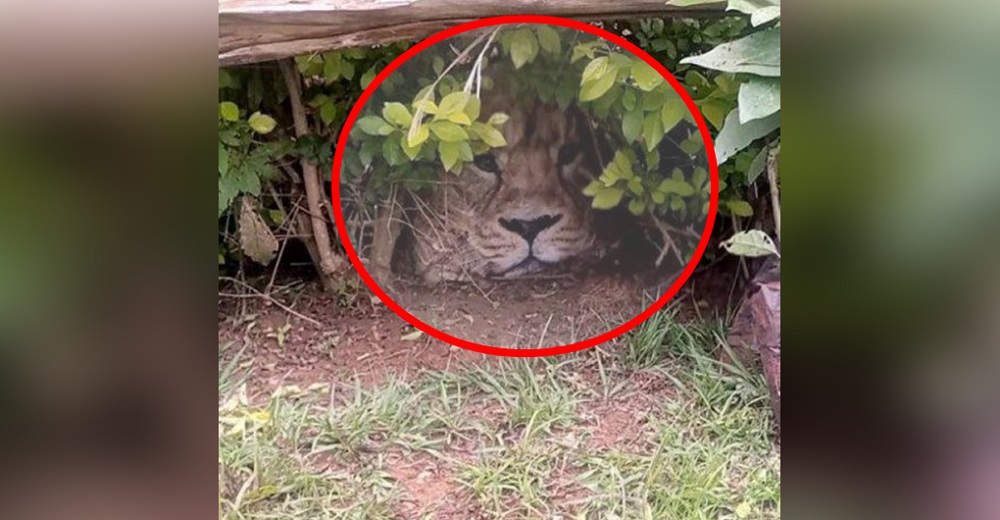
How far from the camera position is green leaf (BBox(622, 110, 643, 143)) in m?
0.78

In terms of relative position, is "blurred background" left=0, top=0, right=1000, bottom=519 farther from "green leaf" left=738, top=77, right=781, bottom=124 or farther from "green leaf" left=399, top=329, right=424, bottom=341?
"green leaf" left=399, top=329, right=424, bottom=341

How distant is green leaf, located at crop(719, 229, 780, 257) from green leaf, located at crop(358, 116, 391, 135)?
0.35 m

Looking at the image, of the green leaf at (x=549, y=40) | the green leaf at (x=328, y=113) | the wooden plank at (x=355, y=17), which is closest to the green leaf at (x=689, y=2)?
the wooden plank at (x=355, y=17)

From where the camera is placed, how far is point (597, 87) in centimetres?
78

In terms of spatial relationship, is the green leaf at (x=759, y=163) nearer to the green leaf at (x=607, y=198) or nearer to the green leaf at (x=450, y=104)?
the green leaf at (x=607, y=198)

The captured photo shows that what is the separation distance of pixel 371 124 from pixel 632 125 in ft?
0.79

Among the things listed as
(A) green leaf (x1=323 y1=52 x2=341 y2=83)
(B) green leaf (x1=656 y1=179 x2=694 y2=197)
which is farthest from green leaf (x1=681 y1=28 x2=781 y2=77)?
(A) green leaf (x1=323 y1=52 x2=341 y2=83)

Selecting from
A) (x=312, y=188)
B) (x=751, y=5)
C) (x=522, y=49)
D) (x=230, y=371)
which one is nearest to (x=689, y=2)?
(x=751, y=5)

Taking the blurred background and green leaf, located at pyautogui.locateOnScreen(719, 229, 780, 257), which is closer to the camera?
the blurred background

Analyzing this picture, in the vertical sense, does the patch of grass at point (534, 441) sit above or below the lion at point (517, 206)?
below

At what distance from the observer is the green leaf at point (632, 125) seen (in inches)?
30.8

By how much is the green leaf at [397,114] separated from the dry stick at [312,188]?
3.0 inches
